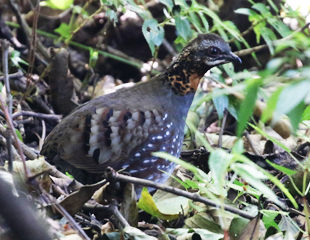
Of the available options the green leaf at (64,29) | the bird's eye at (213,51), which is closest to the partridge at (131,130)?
the bird's eye at (213,51)

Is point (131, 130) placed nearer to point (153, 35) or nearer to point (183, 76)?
point (183, 76)

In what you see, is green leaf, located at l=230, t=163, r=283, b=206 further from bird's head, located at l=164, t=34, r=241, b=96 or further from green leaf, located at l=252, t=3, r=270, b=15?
green leaf, located at l=252, t=3, r=270, b=15

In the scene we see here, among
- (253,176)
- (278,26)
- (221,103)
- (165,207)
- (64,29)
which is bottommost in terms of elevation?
(165,207)

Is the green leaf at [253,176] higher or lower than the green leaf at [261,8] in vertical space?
higher

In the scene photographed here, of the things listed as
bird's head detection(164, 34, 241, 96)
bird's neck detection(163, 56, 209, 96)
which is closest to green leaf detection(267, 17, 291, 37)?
bird's head detection(164, 34, 241, 96)

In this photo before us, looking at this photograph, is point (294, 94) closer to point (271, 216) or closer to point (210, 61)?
point (271, 216)

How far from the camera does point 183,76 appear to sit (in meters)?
3.54

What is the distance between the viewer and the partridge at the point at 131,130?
2936 mm

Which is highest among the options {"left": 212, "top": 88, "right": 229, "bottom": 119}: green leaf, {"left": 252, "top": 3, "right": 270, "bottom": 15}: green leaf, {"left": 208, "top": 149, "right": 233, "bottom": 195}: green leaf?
{"left": 208, "top": 149, "right": 233, "bottom": 195}: green leaf

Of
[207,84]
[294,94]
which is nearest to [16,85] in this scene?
[207,84]

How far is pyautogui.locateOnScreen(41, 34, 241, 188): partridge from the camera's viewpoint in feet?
9.63

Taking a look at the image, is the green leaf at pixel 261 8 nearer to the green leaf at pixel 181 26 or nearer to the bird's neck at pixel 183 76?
the green leaf at pixel 181 26

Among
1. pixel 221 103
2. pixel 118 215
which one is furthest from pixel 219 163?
pixel 221 103

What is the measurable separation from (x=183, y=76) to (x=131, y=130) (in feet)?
2.61
